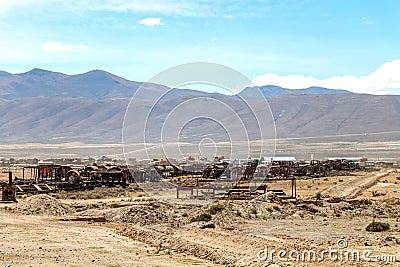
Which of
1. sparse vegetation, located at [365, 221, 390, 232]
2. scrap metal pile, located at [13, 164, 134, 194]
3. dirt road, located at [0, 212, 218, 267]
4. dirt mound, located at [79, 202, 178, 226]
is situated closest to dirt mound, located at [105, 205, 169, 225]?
dirt mound, located at [79, 202, 178, 226]

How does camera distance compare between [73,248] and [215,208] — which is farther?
[215,208]

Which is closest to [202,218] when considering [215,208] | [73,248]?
[215,208]

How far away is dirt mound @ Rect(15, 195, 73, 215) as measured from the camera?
2470 cm

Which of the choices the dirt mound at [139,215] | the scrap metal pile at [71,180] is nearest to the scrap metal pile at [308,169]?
the scrap metal pile at [71,180]

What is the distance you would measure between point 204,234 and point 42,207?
10301 mm

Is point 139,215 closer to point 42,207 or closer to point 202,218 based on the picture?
point 202,218

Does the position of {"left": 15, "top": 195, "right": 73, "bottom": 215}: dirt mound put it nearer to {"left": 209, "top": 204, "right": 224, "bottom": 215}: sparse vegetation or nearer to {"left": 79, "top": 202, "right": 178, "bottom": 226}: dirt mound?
{"left": 79, "top": 202, "right": 178, "bottom": 226}: dirt mound

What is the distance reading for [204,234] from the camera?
17.6 metres

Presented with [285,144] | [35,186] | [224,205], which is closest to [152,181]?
[35,186]

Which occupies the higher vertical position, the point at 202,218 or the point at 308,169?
the point at 202,218

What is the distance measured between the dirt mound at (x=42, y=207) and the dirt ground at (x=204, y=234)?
41mm

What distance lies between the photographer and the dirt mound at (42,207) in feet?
81.0

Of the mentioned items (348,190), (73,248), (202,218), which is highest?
(73,248)

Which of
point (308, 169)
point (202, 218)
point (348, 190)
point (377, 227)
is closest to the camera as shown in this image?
point (377, 227)
